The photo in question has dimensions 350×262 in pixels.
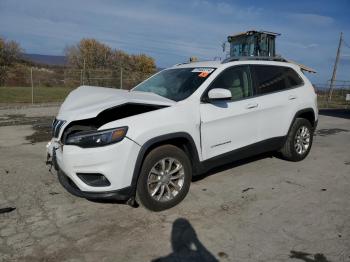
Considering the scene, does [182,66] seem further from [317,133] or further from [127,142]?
[317,133]

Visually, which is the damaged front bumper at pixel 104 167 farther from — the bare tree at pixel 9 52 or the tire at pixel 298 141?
the bare tree at pixel 9 52

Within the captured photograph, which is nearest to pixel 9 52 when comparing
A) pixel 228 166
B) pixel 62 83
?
pixel 62 83

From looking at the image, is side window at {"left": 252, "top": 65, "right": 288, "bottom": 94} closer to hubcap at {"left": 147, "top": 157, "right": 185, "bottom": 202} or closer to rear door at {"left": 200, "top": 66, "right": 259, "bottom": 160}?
rear door at {"left": 200, "top": 66, "right": 259, "bottom": 160}

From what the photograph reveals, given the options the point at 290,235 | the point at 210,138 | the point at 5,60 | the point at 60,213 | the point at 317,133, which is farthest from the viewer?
the point at 5,60

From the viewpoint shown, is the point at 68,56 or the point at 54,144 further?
the point at 68,56

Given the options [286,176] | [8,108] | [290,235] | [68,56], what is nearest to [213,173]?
[286,176]

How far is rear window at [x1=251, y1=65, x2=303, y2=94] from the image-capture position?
5688 mm

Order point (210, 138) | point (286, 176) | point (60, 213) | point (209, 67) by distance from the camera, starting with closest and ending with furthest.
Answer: point (60, 213)
point (210, 138)
point (209, 67)
point (286, 176)

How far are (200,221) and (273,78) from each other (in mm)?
2937

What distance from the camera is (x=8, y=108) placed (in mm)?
16719

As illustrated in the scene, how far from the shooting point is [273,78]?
6.00m

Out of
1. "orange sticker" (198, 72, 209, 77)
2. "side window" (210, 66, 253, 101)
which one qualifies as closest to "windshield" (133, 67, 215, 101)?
"orange sticker" (198, 72, 209, 77)

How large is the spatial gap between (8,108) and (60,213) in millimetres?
13984

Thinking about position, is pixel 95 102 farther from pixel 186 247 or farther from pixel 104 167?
pixel 186 247
